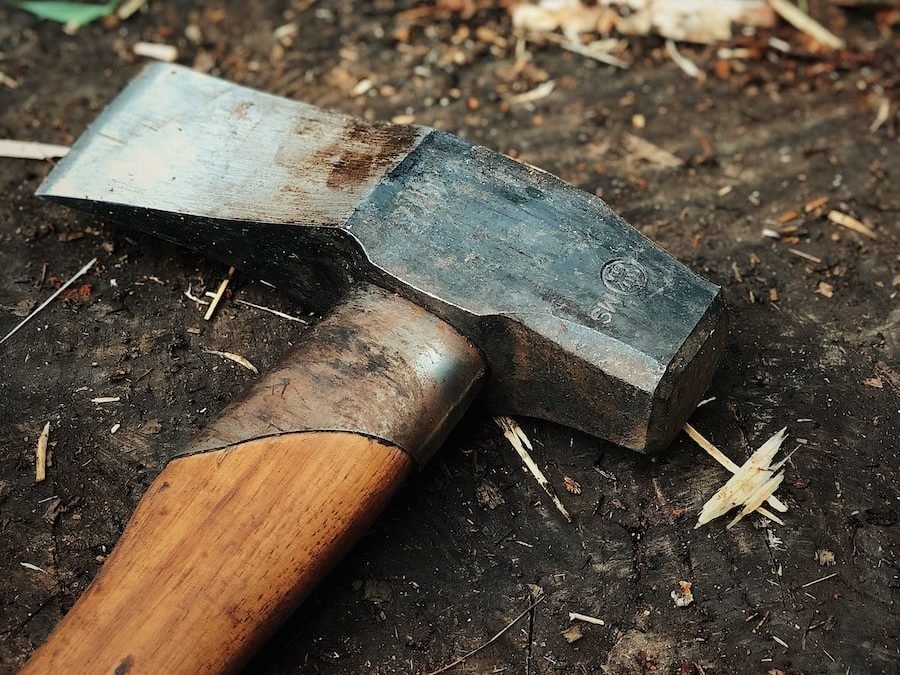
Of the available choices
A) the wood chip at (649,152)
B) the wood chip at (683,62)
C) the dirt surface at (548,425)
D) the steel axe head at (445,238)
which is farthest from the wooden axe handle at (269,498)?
the wood chip at (683,62)

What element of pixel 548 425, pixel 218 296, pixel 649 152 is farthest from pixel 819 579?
pixel 218 296

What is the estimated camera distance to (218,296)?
2420mm

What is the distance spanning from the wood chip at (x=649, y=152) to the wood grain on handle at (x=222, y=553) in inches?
57.4

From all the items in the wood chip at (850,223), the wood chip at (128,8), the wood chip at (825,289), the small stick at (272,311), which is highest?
the wood chip at (128,8)

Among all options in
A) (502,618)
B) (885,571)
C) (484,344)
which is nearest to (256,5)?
(484,344)

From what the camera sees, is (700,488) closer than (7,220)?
Yes

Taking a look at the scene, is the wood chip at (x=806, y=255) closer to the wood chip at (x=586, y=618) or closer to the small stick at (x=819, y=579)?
the small stick at (x=819, y=579)

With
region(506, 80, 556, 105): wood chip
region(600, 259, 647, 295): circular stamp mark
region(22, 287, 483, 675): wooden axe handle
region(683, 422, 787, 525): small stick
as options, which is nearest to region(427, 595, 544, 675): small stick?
region(22, 287, 483, 675): wooden axe handle

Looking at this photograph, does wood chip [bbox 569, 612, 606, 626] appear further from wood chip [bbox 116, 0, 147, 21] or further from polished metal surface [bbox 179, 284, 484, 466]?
wood chip [bbox 116, 0, 147, 21]

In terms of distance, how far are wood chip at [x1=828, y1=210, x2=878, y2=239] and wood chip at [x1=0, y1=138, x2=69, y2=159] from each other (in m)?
2.29

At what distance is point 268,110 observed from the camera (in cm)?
233

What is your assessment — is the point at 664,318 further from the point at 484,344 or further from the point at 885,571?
the point at 885,571

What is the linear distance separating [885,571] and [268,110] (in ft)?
5.88

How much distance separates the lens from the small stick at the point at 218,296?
2387 millimetres
